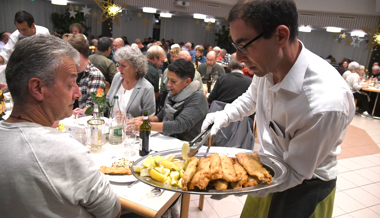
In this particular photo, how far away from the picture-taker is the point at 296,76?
45.6 inches

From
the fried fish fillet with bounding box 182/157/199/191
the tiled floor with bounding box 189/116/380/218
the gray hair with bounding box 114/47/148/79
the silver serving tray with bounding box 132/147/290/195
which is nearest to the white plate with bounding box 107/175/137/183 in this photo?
the silver serving tray with bounding box 132/147/290/195

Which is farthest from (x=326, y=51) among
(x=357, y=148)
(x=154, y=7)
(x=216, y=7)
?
(x=357, y=148)

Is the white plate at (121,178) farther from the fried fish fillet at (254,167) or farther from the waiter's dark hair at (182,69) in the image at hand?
the waiter's dark hair at (182,69)

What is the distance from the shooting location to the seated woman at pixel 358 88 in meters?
7.88

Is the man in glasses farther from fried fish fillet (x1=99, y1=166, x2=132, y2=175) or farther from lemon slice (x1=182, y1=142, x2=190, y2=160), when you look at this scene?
fried fish fillet (x1=99, y1=166, x2=132, y2=175)

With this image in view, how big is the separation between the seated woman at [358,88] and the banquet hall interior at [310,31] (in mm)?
371

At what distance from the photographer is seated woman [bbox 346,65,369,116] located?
7879 millimetres

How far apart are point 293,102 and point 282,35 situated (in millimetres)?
301

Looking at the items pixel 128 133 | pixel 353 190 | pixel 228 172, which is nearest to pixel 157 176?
pixel 228 172

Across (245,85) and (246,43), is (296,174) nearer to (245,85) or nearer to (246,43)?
(246,43)

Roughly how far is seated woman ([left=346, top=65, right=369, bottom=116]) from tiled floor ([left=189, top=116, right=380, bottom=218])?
2.29m

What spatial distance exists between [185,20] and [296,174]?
673 inches

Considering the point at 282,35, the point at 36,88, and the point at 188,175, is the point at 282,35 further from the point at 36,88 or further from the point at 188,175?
the point at 36,88

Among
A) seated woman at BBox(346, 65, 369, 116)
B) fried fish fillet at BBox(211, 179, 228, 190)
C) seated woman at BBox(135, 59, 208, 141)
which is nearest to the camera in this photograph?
fried fish fillet at BBox(211, 179, 228, 190)
